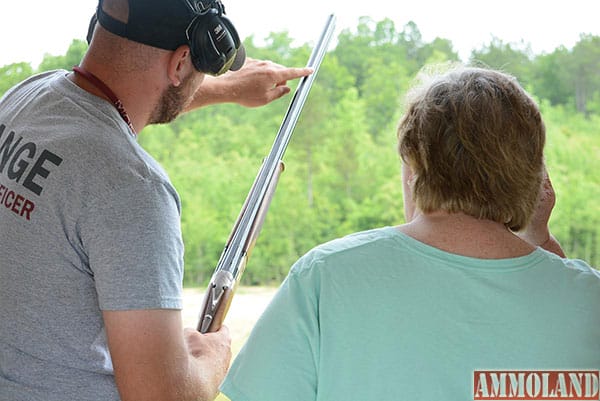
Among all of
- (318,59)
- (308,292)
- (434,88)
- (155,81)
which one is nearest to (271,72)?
(318,59)

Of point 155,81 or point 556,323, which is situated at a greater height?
point 155,81

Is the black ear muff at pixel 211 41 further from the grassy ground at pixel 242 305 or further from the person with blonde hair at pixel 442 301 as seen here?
the grassy ground at pixel 242 305

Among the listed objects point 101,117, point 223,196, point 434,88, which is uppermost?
point 434,88

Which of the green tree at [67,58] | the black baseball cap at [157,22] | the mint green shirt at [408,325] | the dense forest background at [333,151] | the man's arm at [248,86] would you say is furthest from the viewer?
the dense forest background at [333,151]

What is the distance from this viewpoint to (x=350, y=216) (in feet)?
8.87

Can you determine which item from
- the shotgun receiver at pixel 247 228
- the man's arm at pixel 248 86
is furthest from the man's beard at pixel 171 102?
the man's arm at pixel 248 86

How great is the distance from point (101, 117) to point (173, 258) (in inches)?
7.8

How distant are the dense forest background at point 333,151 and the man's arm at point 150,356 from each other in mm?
1629

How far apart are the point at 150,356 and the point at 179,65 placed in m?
0.38

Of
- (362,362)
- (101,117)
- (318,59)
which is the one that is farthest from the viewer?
(318,59)

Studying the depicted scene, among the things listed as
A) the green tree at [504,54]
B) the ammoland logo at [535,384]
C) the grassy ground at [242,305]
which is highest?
the green tree at [504,54]

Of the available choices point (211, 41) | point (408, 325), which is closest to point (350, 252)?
point (408, 325)

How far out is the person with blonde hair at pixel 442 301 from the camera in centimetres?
91

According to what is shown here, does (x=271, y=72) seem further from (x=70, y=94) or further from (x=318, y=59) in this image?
(x=70, y=94)
